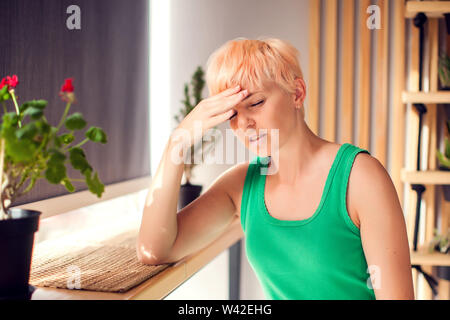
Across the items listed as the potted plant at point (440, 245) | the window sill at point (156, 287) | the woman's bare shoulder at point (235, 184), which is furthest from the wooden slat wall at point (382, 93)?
the woman's bare shoulder at point (235, 184)

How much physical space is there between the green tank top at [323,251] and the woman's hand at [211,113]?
27cm

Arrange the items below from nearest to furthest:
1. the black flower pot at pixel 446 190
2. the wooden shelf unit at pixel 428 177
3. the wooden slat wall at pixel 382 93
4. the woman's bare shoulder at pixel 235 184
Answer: the woman's bare shoulder at pixel 235 184, the wooden shelf unit at pixel 428 177, the black flower pot at pixel 446 190, the wooden slat wall at pixel 382 93

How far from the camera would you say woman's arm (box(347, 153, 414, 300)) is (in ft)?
3.39

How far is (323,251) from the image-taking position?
1104mm

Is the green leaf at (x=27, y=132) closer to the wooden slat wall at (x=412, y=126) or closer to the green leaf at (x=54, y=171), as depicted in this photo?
the green leaf at (x=54, y=171)

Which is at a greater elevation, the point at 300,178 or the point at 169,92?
the point at 169,92

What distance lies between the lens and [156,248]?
1.18 meters

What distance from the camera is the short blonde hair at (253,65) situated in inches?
44.0

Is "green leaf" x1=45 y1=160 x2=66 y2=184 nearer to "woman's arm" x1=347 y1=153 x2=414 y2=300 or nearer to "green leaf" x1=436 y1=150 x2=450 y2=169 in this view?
"woman's arm" x1=347 y1=153 x2=414 y2=300

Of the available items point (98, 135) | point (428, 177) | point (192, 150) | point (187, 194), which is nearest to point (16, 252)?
point (98, 135)
